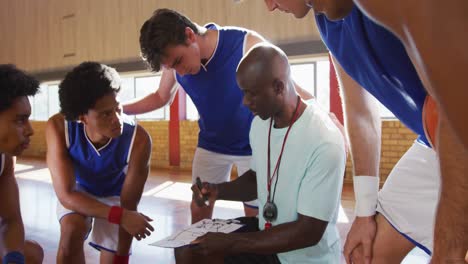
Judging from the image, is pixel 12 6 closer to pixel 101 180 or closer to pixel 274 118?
pixel 101 180

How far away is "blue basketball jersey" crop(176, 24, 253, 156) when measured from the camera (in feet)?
8.05

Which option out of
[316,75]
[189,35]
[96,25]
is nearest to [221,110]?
[189,35]

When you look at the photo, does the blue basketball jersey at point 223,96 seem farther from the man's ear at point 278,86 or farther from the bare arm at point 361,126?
the bare arm at point 361,126

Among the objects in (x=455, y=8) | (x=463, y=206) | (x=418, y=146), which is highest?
(x=455, y=8)

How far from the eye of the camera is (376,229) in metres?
1.37

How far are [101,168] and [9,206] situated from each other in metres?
0.48

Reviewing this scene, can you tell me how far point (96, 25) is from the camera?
29.1ft

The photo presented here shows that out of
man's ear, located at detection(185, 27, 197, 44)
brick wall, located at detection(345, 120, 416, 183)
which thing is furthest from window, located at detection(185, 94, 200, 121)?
man's ear, located at detection(185, 27, 197, 44)

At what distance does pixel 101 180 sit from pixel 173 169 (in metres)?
5.75

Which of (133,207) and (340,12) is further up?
(340,12)

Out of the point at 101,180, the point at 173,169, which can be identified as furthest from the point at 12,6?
the point at 101,180

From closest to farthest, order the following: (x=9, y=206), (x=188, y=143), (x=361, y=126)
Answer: (x=361, y=126), (x=9, y=206), (x=188, y=143)

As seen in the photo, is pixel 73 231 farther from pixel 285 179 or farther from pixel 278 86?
pixel 278 86

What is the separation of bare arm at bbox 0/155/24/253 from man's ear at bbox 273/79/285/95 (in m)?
1.09
